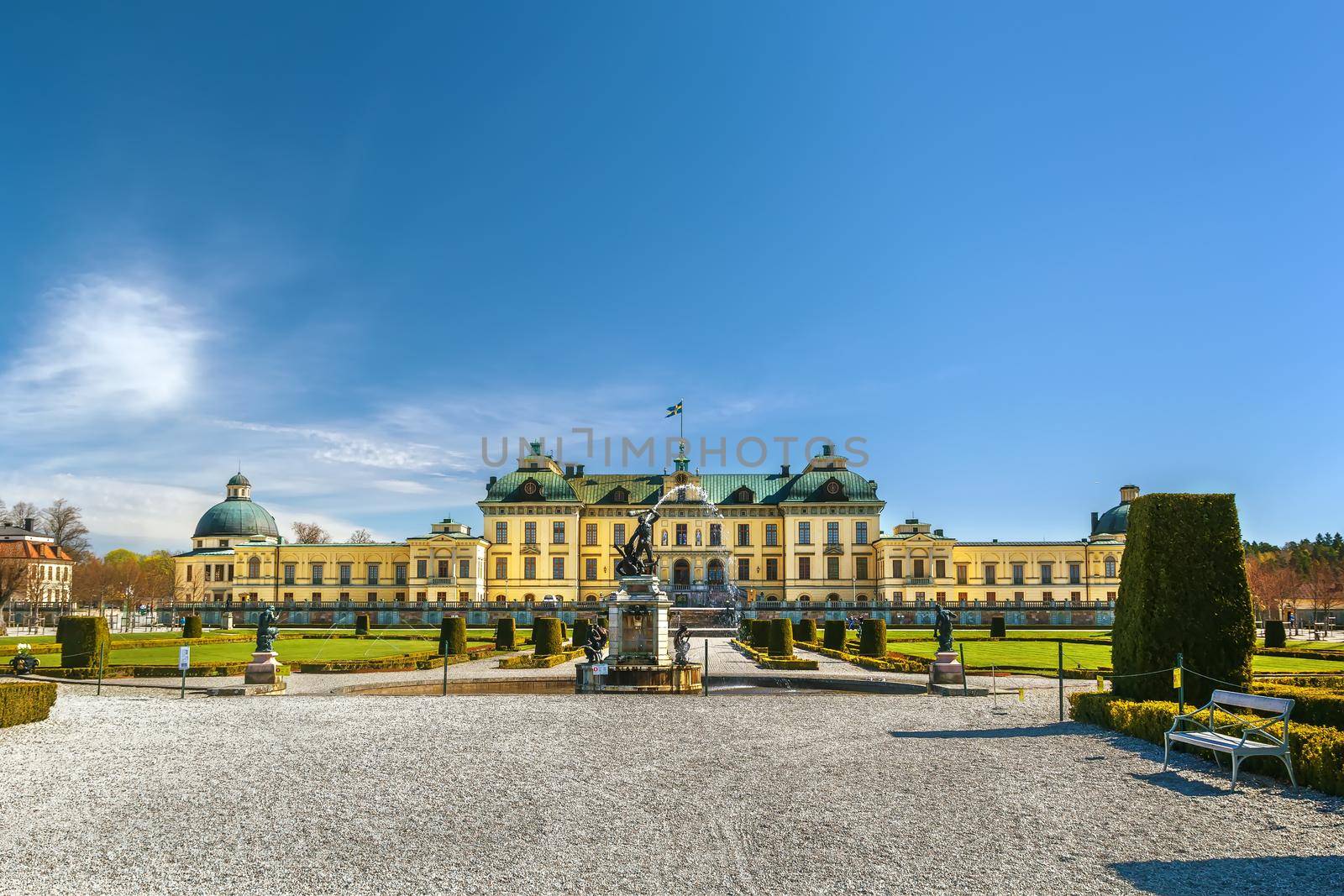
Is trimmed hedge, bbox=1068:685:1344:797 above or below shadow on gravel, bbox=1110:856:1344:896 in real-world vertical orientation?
above

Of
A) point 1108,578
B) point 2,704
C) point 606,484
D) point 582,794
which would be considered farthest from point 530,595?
point 582,794

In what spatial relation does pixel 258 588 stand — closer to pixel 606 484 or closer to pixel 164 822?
pixel 606 484

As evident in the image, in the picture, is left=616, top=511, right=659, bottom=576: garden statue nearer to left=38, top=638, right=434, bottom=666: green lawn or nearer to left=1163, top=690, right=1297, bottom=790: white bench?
left=1163, top=690, right=1297, bottom=790: white bench

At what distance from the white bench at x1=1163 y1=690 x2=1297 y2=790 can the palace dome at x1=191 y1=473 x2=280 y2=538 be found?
91154 millimetres

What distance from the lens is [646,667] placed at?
75.5ft

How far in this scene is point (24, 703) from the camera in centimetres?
1655

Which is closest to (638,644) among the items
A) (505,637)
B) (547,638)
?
(547,638)

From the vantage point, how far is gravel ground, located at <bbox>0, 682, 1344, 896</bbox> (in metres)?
8.05

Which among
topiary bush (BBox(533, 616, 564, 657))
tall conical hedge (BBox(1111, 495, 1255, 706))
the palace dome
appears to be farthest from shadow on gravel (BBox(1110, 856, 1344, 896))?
the palace dome

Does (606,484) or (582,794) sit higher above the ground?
(606,484)

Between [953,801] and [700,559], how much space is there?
67.7 m

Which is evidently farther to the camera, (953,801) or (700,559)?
(700,559)

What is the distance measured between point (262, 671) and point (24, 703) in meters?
7.42

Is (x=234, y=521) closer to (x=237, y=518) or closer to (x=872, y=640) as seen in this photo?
(x=237, y=518)
